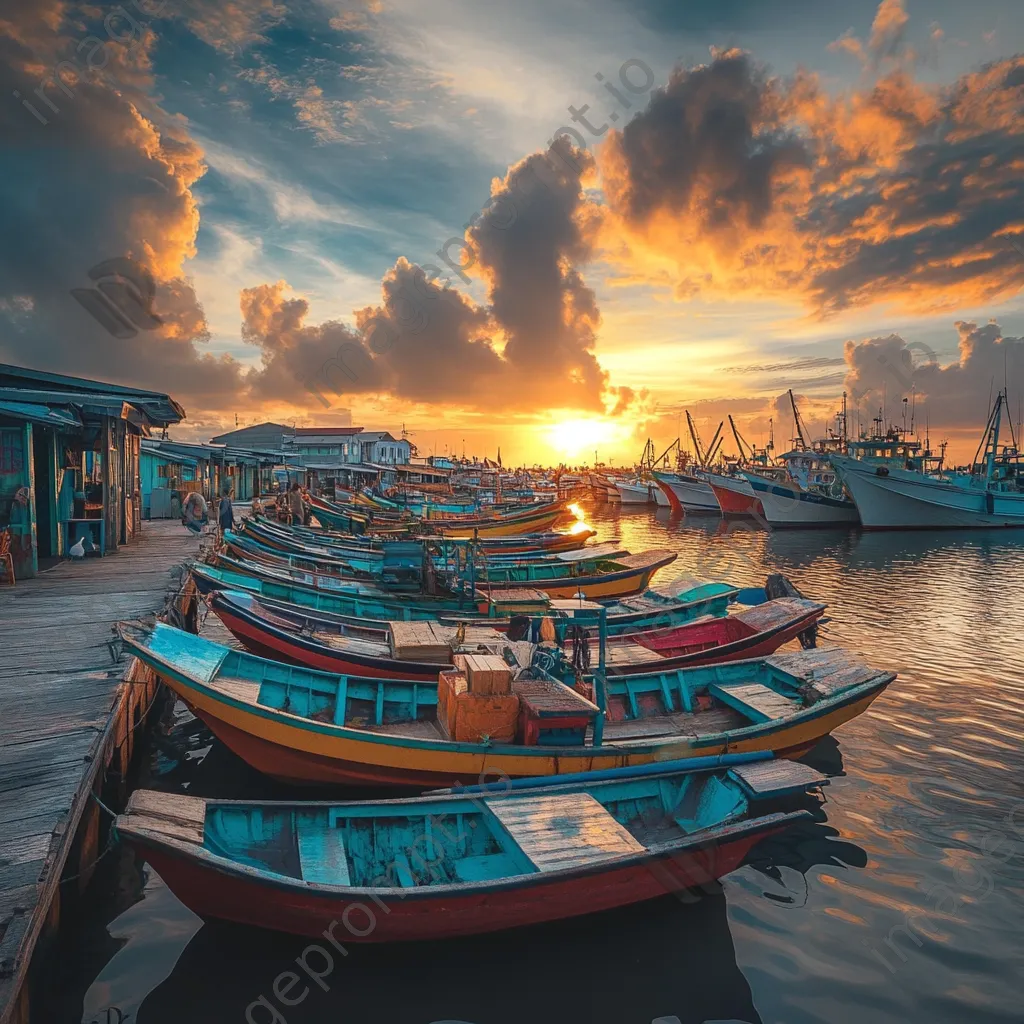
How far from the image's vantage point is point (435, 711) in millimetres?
10039

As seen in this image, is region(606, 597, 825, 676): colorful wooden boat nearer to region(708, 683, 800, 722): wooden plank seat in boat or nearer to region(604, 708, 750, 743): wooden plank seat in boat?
region(708, 683, 800, 722): wooden plank seat in boat

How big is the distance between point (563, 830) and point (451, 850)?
1.28 m

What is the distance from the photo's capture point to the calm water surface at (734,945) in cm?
591

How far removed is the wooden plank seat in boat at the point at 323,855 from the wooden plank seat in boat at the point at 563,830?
1535 millimetres

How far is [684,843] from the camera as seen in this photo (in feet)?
20.6

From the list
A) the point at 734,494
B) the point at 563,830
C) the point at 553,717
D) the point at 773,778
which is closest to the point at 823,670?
the point at 773,778

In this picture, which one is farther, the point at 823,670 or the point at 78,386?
the point at 78,386

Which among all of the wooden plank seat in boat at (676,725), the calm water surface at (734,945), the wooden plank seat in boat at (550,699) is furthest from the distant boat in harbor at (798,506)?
the wooden plank seat in boat at (550,699)

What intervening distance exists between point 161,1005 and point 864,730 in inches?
465

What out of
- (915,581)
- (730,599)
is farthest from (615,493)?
(730,599)

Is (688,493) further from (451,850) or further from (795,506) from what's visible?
(451,850)

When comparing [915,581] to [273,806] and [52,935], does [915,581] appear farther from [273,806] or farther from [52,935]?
[52,935]

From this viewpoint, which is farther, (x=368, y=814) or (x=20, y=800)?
(x=368, y=814)

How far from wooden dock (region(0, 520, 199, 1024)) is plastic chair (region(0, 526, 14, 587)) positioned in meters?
0.27
